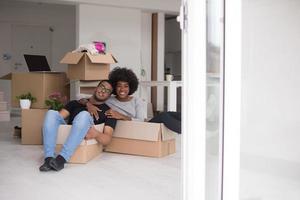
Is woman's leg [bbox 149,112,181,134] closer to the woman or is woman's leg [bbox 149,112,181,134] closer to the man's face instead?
the woman

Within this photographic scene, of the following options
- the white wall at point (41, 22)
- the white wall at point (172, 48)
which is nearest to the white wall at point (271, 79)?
the white wall at point (41, 22)

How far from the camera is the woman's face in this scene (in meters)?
3.44

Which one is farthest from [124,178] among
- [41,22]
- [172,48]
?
[172,48]

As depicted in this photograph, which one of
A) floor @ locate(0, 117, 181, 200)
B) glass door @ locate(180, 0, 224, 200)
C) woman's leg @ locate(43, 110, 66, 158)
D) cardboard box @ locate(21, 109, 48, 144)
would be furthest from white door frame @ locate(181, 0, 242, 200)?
cardboard box @ locate(21, 109, 48, 144)

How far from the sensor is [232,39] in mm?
1104

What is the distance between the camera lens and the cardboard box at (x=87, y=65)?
146 inches

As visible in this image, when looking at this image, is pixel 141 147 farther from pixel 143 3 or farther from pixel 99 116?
pixel 143 3

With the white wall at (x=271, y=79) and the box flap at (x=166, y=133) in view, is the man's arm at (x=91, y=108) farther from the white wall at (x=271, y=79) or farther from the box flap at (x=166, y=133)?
the white wall at (x=271, y=79)

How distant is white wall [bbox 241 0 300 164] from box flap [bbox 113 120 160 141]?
6.20ft

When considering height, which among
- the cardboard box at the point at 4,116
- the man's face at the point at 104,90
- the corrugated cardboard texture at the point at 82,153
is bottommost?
the corrugated cardboard texture at the point at 82,153

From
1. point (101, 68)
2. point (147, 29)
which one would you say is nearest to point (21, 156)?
point (101, 68)

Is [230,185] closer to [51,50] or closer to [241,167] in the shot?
[241,167]

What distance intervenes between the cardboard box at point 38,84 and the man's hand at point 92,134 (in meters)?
1.04

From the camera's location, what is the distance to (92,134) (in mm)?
3055
